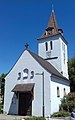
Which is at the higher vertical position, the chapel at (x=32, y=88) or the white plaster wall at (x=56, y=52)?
the white plaster wall at (x=56, y=52)

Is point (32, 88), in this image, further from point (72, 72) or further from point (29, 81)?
point (72, 72)

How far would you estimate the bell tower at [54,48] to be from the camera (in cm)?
3191

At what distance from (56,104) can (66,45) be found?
15093 mm

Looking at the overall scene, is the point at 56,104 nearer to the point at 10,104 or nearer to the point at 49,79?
the point at 49,79

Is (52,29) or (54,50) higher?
(52,29)

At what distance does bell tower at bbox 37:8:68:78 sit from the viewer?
31906 millimetres

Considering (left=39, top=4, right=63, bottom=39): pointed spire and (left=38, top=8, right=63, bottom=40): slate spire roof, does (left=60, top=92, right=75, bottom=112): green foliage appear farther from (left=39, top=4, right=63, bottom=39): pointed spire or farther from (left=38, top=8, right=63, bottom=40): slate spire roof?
(left=39, top=4, right=63, bottom=39): pointed spire

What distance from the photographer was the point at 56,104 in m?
25.0

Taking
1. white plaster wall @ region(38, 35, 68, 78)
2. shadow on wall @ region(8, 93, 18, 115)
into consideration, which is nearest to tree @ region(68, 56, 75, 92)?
white plaster wall @ region(38, 35, 68, 78)

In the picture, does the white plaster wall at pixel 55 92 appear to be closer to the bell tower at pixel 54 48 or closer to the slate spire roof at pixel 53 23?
the bell tower at pixel 54 48

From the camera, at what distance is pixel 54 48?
32656 millimetres

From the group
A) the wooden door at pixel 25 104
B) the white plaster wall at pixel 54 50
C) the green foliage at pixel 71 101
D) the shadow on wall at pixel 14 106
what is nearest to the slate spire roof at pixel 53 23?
the white plaster wall at pixel 54 50

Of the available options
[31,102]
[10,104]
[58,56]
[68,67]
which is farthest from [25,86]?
[68,67]

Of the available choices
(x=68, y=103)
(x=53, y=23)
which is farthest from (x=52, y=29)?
(x=68, y=103)
